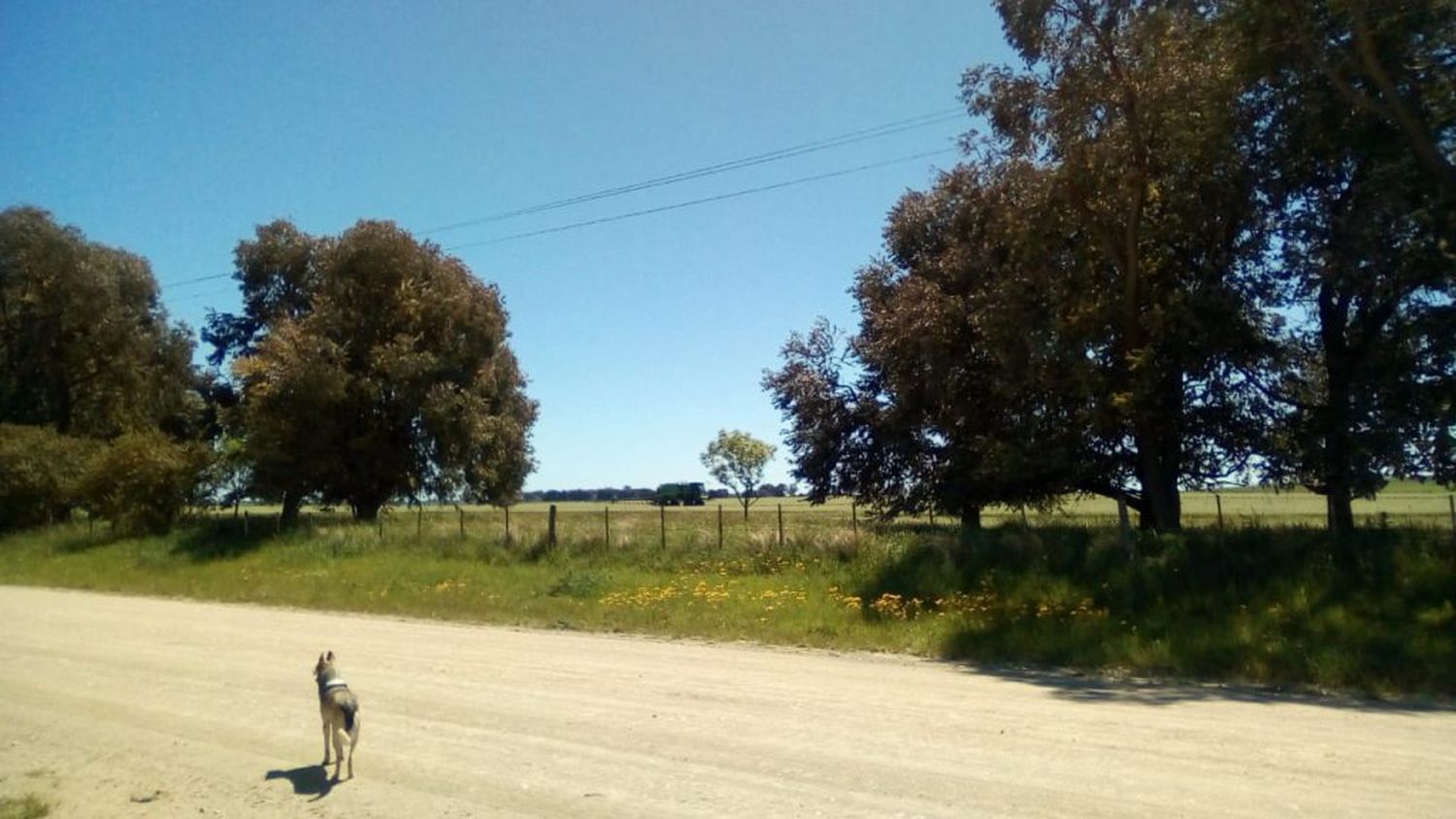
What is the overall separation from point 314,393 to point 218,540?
5.81m

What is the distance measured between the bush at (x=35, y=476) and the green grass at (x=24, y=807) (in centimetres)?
4092

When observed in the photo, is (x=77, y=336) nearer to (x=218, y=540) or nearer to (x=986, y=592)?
(x=218, y=540)

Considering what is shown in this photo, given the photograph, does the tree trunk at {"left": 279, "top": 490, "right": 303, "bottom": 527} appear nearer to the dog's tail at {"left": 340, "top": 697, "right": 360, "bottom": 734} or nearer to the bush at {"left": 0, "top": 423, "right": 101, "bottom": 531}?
the bush at {"left": 0, "top": 423, "right": 101, "bottom": 531}

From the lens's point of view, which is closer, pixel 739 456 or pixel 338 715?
pixel 338 715

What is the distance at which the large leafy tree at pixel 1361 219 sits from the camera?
1762cm

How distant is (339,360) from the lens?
131ft

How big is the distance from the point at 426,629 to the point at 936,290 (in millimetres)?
16980

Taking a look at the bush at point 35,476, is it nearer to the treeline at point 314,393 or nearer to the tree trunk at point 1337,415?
the treeline at point 314,393

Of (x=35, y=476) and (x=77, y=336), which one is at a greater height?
(x=77, y=336)

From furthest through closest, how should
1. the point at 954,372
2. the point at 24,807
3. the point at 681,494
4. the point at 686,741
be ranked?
the point at 681,494 < the point at 954,372 < the point at 686,741 < the point at 24,807

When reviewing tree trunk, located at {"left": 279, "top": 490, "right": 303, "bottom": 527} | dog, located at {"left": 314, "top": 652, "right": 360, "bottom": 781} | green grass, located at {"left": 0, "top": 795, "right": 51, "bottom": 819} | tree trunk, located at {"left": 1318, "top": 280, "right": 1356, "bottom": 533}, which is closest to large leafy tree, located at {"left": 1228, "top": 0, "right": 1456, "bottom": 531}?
tree trunk, located at {"left": 1318, "top": 280, "right": 1356, "bottom": 533}

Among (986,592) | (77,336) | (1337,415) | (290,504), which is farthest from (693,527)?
(77,336)

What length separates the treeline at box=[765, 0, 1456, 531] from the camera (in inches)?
725

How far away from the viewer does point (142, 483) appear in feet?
134
